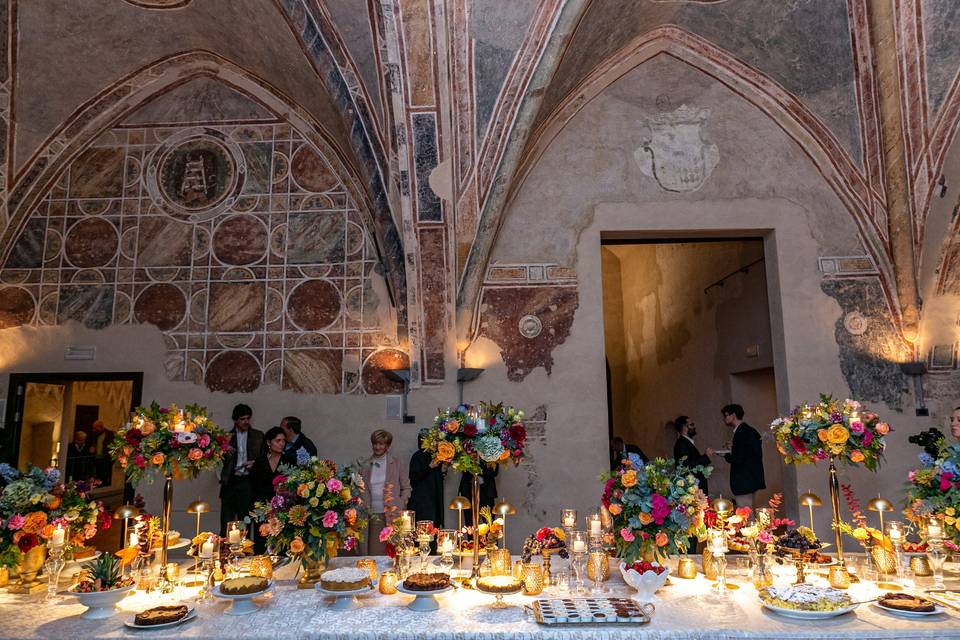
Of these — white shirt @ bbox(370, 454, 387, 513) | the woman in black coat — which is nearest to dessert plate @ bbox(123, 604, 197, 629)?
white shirt @ bbox(370, 454, 387, 513)

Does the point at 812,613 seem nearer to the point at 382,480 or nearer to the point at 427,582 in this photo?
the point at 427,582

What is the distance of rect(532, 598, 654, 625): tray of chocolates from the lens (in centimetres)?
307

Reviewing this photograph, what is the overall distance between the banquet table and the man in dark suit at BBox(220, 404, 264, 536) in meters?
3.14

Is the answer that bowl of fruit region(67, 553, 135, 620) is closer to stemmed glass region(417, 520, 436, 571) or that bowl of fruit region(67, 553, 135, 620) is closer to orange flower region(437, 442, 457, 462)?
stemmed glass region(417, 520, 436, 571)

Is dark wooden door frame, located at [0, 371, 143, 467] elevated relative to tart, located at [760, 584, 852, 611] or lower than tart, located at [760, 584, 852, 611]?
elevated

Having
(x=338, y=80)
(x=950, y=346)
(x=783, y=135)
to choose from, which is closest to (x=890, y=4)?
(x=783, y=135)

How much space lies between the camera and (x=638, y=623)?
10.0 ft

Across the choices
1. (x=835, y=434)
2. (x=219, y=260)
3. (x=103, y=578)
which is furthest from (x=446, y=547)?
(x=219, y=260)

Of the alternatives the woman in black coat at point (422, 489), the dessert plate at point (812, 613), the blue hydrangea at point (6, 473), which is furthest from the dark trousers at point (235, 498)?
the dessert plate at point (812, 613)

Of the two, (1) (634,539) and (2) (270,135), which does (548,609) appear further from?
(2) (270,135)

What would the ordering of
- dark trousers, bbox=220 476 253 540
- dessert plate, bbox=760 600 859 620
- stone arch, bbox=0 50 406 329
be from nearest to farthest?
dessert plate, bbox=760 600 859 620 → dark trousers, bbox=220 476 253 540 → stone arch, bbox=0 50 406 329

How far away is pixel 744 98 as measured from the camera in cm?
789

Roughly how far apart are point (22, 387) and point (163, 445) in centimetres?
513

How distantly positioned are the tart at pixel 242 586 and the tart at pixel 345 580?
0.31 metres
